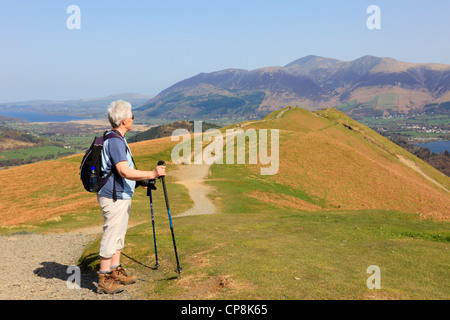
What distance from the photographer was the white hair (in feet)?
32.9

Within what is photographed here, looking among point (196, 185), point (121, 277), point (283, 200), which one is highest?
point (121, 277)

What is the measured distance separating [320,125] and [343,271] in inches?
5328

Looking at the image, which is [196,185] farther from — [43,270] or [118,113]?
[118,113]

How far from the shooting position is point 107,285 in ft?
33.7

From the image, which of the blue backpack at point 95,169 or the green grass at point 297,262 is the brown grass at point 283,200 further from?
the blue backpack at point 95,169

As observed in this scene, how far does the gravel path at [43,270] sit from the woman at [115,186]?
99 centimetres

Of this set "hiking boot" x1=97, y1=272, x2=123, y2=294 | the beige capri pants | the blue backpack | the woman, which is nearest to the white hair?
the woman

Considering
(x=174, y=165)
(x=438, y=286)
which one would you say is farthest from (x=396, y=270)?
(x=174, y=165)

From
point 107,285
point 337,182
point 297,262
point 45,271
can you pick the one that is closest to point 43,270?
point 45,271

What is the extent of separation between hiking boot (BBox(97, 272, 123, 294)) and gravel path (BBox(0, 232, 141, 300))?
155mm

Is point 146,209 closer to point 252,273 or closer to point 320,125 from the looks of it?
point 252,273

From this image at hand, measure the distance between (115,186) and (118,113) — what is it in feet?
7.62

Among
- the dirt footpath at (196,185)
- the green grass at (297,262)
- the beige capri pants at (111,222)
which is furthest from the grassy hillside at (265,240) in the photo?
the beige capri pants at (111,222)

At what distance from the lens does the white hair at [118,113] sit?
32.9 ft
